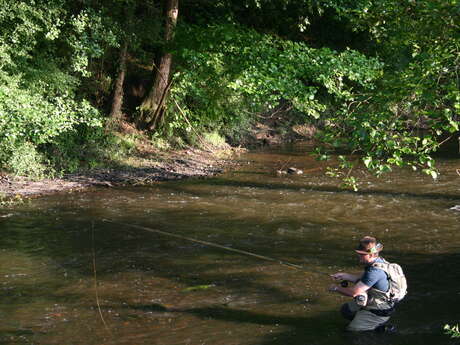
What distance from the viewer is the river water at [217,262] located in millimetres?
7938

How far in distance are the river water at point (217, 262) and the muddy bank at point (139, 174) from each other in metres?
0.78

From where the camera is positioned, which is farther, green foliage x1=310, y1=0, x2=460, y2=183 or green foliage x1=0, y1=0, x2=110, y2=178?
green foliage x1=0, y1=0, x2=110, y2=178

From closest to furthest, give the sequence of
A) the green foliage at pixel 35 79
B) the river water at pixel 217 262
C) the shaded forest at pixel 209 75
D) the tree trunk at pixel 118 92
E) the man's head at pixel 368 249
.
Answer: the shaded forest at pixel 209 75 → the man's head at pixel 368 249 → the river water at pixel 217 262 → the green foliage at pixel 35 79 → the tree trunk at pixel 118 92

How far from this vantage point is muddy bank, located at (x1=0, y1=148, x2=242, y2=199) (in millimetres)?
16219

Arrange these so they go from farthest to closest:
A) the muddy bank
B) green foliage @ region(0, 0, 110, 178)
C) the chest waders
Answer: the muddy bank < green foliage @ region(0, 0, 110, 178) < the chest waders

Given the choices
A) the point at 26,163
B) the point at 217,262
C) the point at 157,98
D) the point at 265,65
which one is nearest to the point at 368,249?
the point at 217,262

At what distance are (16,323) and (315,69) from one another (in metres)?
10.7

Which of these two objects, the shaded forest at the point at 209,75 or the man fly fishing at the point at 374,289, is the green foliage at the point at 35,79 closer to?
the shaded forest at the point at 209,75

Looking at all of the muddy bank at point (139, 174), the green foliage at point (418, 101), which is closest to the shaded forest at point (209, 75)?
the green foliage at point (418, 101)

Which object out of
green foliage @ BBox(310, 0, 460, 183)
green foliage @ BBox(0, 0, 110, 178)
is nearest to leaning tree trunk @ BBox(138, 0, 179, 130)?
green foliage @ BBox(0, 0, 110, 178)

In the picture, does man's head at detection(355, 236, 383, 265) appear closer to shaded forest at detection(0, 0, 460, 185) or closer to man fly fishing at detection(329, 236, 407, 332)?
man fly fishing at detection(329, 236, 407, 332)

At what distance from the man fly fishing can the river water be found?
0.72ft

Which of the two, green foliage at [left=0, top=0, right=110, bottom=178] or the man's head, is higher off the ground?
A: green foliage at [left=0, top=0, right=110, bottom=178]

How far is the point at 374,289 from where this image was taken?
7523 mm
